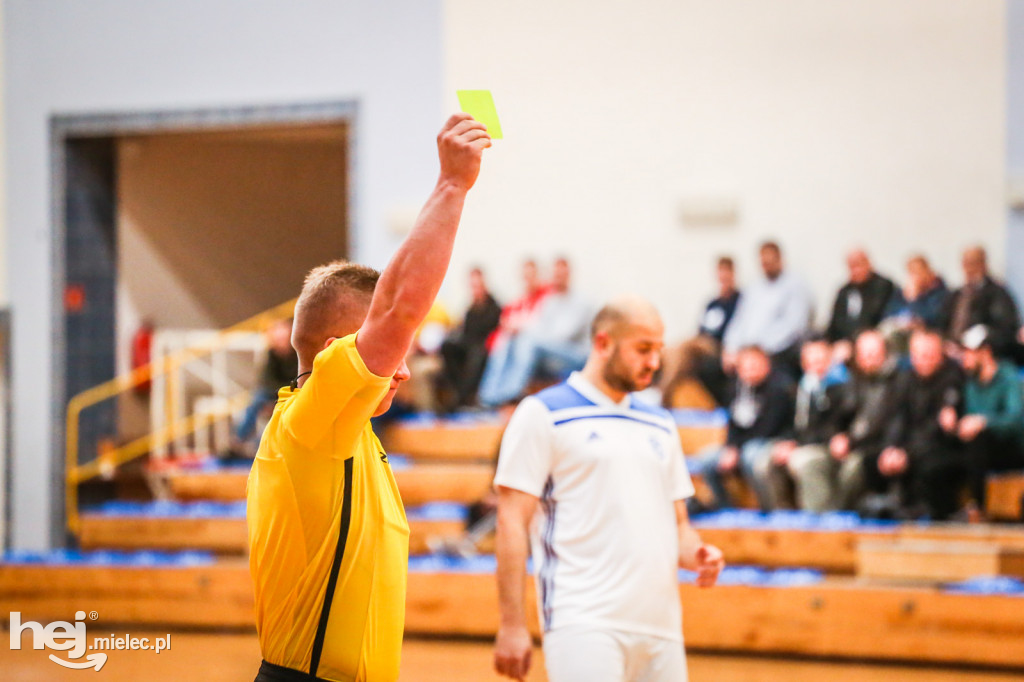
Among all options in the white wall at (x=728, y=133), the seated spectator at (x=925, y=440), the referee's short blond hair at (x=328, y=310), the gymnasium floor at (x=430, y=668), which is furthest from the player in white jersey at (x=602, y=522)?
the white wall at (x=728, y=133)

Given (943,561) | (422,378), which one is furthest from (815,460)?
(422,378)

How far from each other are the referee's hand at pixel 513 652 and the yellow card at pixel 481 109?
1508 millimetres

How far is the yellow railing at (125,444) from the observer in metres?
11.4

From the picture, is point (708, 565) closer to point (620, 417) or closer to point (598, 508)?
point (598, 508)

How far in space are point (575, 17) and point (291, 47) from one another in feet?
9.86

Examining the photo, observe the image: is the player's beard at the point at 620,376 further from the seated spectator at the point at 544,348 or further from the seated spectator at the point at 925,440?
the seated spectator at the point at 544,348

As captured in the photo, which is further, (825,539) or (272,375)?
(272,375)

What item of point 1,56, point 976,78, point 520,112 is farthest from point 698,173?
point 1,56

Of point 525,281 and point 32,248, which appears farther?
point 32,248

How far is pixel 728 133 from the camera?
10.7 m

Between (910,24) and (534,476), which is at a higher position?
(910,24)

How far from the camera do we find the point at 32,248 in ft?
38.5

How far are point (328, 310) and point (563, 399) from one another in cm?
140

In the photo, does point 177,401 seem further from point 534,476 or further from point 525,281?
point 534,476
